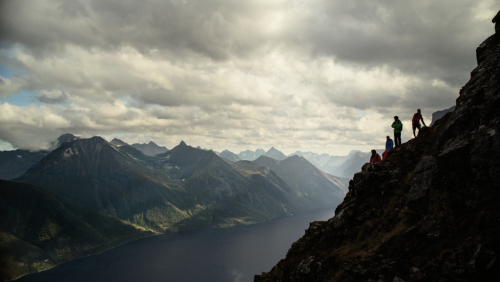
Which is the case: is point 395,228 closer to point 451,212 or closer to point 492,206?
point 451,212

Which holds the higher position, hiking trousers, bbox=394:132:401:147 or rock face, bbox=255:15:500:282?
hiking trousers, bbox=394:132:401:147

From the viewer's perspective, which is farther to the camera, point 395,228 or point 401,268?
point 395,228

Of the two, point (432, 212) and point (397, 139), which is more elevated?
point (397, 139)

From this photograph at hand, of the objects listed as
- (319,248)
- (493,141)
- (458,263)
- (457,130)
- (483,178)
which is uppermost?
(457,130)

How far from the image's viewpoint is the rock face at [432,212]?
62.3 feet

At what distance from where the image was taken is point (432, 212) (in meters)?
24.0

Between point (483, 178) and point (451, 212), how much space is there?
4.28m

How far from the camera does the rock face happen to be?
19000 mm

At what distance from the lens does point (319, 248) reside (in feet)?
116

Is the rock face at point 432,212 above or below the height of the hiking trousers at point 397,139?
below

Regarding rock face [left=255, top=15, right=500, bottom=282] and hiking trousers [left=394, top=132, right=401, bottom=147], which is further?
hiking trousers [left=394, top=132, right=401, bottom=147]

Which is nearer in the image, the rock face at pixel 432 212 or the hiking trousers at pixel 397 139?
the rock face at pixel 432 212

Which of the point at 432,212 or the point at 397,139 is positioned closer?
the point at 432,212

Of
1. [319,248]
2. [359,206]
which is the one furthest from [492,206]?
[319,248]
